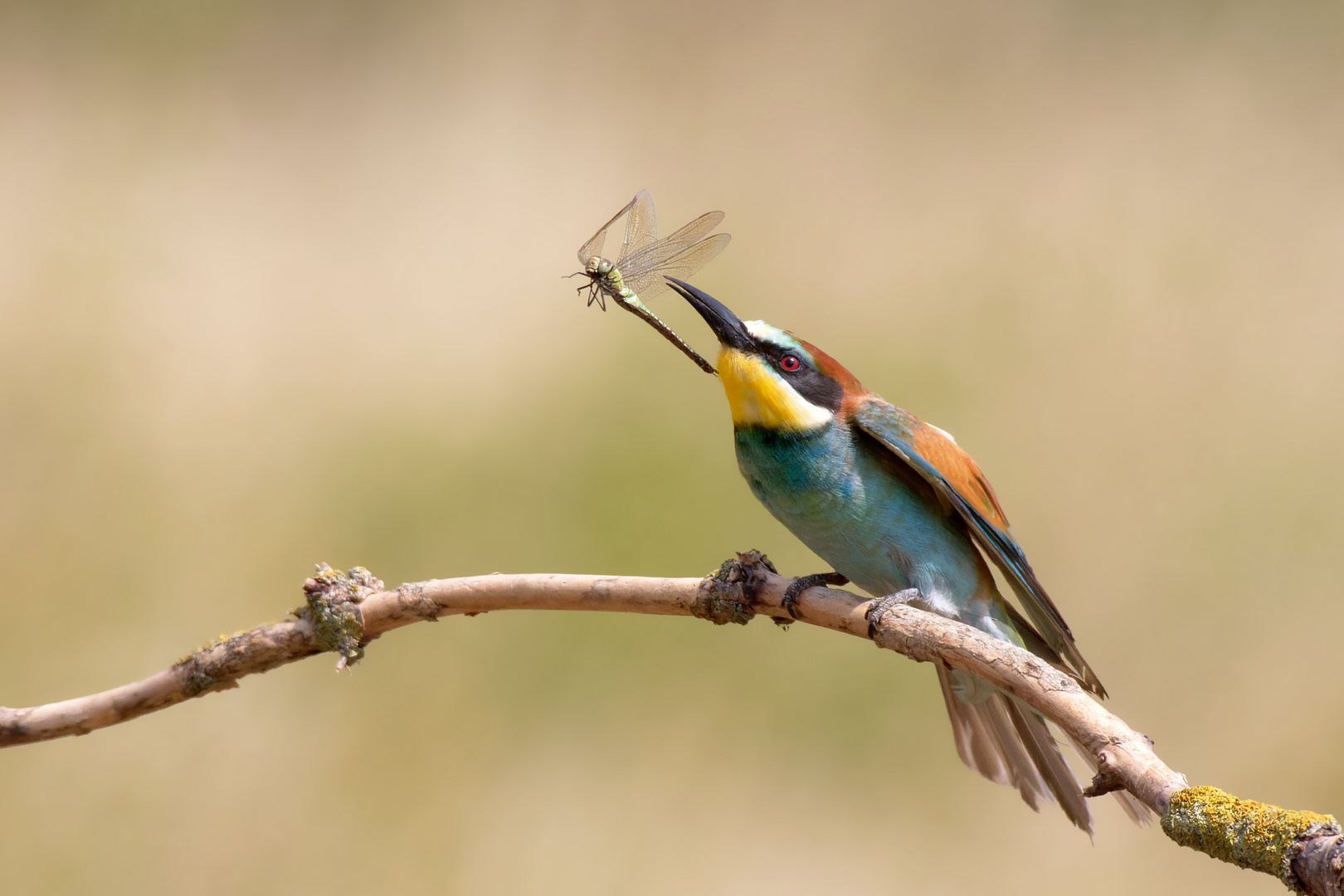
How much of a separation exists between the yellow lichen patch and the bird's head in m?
0.61

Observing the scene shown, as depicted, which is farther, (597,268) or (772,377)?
(597,268)

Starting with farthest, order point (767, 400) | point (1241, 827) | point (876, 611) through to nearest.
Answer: point (767, 400)
point (876, 611)
point (1241, 827)

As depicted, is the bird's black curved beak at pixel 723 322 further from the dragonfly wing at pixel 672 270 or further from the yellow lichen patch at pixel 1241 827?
the yellow lichen patch at pixel 1241 827

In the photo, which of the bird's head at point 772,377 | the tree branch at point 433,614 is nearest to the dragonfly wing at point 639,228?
the bird's head at point 772,377

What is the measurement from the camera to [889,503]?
1233 mm

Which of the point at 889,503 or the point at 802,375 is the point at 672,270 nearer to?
the point at 802,375

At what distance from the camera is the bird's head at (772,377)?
1198mm

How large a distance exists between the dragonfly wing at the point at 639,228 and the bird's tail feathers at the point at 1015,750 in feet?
2.26

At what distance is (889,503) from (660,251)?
47 cm

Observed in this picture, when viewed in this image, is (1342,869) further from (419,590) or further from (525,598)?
(419,590)

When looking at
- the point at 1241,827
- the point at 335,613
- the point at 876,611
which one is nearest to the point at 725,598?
the point at 876,611

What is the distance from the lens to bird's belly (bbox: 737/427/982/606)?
47.3 inches

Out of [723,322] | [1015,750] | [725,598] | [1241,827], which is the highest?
[723,322]

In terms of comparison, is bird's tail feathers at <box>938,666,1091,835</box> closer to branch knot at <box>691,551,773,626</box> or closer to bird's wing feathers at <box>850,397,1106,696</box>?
bird's wing feathers at <box>850,397,1106,696</box>
